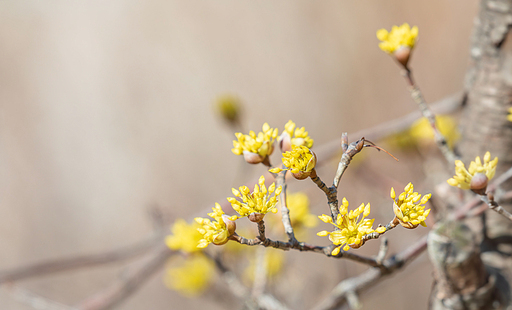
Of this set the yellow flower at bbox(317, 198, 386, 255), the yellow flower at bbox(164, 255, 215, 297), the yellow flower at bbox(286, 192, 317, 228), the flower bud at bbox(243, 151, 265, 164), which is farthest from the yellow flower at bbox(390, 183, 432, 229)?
the yellow flower at bbox(164, 255, 215, 297)

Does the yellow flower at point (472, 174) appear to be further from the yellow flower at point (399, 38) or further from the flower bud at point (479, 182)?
the yellow flower at point (399, 38)

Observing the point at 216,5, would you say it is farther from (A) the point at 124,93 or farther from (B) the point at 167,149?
(B) the point at 167,149

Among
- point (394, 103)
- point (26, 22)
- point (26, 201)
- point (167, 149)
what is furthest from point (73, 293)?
point (394, 103)

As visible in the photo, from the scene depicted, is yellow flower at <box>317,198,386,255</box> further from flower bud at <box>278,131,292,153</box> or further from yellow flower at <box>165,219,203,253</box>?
yellow flower at <box>165,219,203,253</box>

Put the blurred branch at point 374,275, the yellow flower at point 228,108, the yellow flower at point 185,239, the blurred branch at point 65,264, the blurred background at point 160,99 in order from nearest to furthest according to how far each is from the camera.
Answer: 1. the blurred branch at point 374,275
2. the yellow flower at point 185,239
3. the blurred branch at point 65,264
4. the yellow flower at point 228,108
5. the blurred background at point 160,99

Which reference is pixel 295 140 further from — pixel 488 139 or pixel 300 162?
pixel 488 139

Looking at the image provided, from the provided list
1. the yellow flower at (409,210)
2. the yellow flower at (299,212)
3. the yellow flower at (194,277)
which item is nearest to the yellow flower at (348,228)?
the yellow flower at (409,210)

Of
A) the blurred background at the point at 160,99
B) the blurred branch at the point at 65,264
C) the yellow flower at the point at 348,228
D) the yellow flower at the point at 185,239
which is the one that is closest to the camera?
the yellow flower at the point at 348,228
